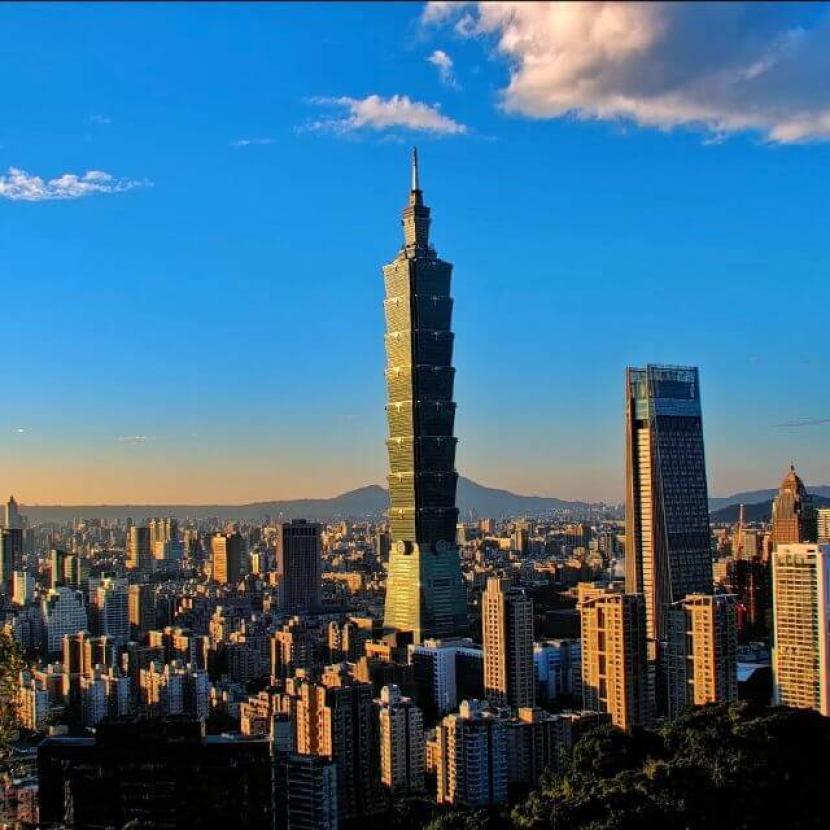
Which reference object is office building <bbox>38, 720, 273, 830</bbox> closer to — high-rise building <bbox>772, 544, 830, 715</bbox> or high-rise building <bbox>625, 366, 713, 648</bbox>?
high-rise building <bbox>772, 544, 830, 715</bbox>

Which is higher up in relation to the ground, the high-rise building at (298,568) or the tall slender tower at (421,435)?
the tall slender tower at (421,435)

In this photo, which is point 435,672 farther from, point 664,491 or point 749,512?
point 749,512

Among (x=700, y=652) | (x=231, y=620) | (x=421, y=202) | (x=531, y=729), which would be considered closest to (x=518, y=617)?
(x=700, y=652)

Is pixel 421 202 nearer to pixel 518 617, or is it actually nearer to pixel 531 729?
pixel 518 617

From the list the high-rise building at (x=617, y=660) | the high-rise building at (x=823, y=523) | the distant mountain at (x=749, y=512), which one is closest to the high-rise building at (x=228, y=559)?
the distant mountain at (x=749, y=512)

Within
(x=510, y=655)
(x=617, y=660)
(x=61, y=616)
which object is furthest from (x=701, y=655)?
(x=61, y=616)

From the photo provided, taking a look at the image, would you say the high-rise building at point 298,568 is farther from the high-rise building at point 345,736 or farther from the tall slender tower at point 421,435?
the high-rise building at point 345,736
